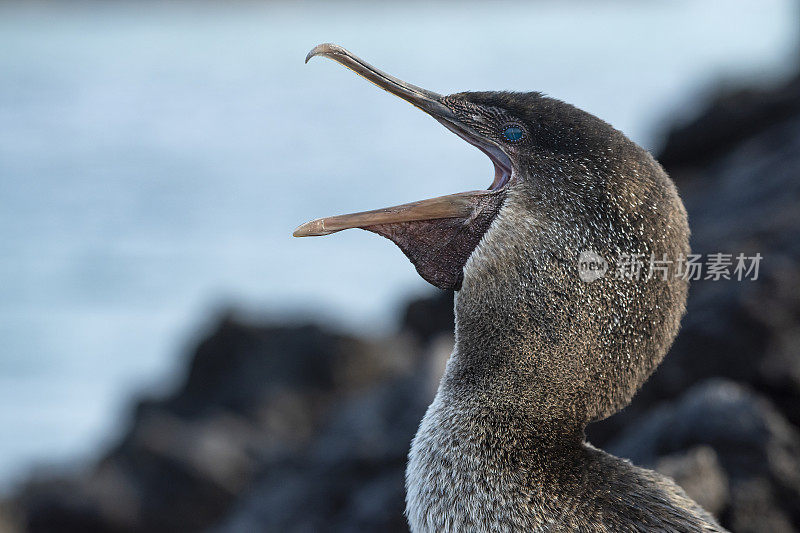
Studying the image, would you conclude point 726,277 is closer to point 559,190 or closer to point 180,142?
point 559,190

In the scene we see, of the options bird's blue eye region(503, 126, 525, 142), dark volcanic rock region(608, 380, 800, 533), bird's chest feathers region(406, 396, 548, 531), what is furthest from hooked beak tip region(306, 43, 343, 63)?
dark volcanic rock region(608, 380, 800, 533)

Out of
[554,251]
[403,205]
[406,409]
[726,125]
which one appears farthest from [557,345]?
[726,125]

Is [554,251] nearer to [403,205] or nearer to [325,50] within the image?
[403,205]

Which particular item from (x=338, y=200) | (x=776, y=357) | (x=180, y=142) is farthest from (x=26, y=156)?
(x=776, y=357)

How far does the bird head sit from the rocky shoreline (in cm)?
113

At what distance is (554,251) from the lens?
3379 millimetres

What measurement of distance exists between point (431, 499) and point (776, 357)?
2.72 m

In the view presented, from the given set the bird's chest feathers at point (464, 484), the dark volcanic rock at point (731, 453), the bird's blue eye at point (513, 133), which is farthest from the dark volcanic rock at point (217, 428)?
the bird's blue eye at point (513, 133)

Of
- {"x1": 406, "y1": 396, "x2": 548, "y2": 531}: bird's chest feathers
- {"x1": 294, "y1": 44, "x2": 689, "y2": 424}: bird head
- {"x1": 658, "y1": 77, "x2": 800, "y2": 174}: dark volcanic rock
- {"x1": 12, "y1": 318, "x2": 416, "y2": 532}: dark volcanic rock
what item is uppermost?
{"x1": 658, "y1": 77, "x2": 800, "y2": 174}: dark volcanic rock

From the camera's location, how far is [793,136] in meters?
8.54

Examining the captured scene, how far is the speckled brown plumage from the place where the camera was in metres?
3.36

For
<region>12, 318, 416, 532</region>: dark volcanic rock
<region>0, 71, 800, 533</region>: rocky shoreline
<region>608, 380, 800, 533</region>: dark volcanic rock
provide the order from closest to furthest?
<region>608, 380, 800, 533</region>: dark volcanic rock → <region>0, 71, 800, 533</region>: rocky shoreline → <region>12, 318, 416, 532</region>: dark volcanic rock

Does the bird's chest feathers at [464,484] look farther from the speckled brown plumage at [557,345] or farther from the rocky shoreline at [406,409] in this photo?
the rocky shoreline at [406,409]

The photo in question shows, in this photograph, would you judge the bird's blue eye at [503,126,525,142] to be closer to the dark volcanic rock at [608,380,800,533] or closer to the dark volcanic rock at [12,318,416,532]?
the dark volcanic rock at [608,380,800,533]
